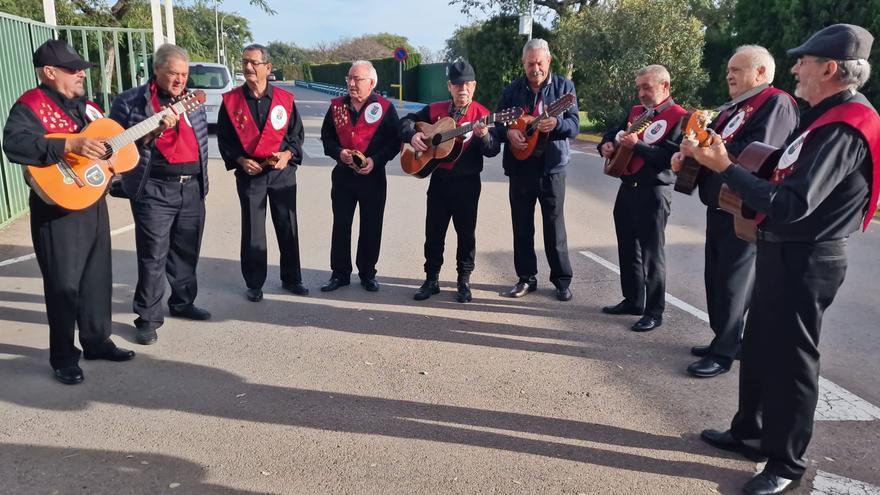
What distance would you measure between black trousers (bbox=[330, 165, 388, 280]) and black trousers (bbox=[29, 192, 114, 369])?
2.16 meters

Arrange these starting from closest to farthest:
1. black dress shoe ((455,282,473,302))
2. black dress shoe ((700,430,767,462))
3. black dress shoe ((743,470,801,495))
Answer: black dress shoe ((743,470,801,495)), black dress shoe ((700,430,767,462)), black dress shoe ((455,282,473,302))

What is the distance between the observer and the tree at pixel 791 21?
50.3ft

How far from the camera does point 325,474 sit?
3260 millimetres

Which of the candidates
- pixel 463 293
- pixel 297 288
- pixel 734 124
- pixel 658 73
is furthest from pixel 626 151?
pixel 297 288

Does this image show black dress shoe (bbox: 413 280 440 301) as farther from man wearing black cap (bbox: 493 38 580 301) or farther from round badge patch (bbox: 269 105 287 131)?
round badge patch (bbox: 269 105 287 131)

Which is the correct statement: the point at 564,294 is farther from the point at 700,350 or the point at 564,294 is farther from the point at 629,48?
the point at 629,48

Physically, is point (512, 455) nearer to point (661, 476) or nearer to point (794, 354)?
point (661, 476)

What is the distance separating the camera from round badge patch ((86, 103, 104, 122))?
426cm

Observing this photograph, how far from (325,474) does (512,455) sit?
37.7 inches

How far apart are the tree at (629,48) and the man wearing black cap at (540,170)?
48.4 ft

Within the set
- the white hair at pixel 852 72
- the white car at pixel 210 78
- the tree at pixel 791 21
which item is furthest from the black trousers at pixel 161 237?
the tree at pixel 791 21

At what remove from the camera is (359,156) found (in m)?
5.83

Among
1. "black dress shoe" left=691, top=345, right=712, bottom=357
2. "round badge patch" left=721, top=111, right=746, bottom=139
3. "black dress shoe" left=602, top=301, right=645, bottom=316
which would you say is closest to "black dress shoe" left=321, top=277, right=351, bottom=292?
"black dress shoe" left=602, top=301, right=645, bottom=316

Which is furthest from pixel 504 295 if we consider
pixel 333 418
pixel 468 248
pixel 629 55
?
pixel 629 55
